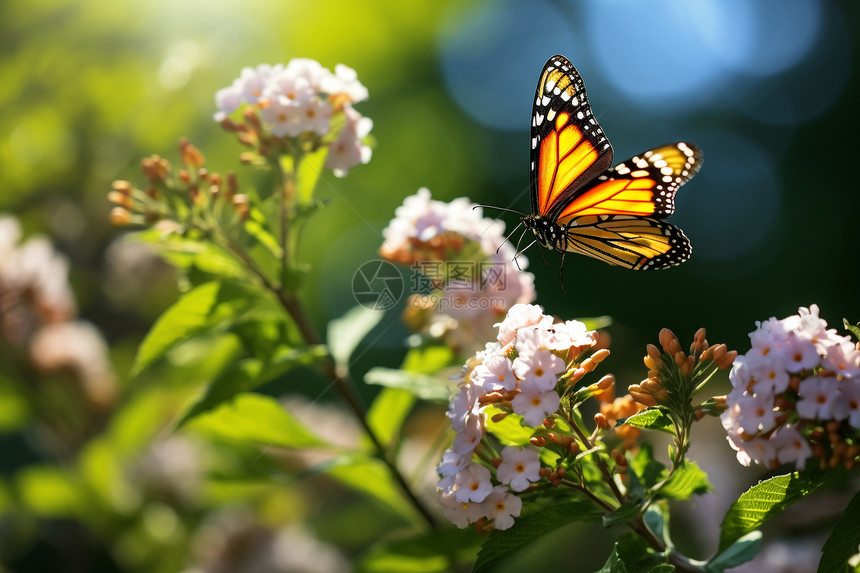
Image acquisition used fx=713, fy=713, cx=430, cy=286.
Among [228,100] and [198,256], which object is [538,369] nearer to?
[198,256]

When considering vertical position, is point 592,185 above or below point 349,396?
above

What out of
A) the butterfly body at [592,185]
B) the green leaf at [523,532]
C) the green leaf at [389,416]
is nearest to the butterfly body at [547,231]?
the butterfly body at [592,185]

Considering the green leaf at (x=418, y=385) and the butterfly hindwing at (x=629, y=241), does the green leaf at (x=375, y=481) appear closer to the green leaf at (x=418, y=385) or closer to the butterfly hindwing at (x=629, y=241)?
the green leaf at (x=418, y=385)

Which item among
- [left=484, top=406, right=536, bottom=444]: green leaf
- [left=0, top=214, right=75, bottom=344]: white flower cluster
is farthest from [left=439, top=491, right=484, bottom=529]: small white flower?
[left=0, top=214, right=75, bottom=344]: white flower cluster

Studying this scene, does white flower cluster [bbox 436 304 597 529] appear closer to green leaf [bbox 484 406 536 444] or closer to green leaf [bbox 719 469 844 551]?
green leaf [bbox 484 406 536 444]

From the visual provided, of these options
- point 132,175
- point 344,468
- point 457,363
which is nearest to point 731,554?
point 457,363

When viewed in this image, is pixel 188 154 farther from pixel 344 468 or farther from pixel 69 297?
pixel 69 297

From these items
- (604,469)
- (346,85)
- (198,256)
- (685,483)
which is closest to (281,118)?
(346,85)
